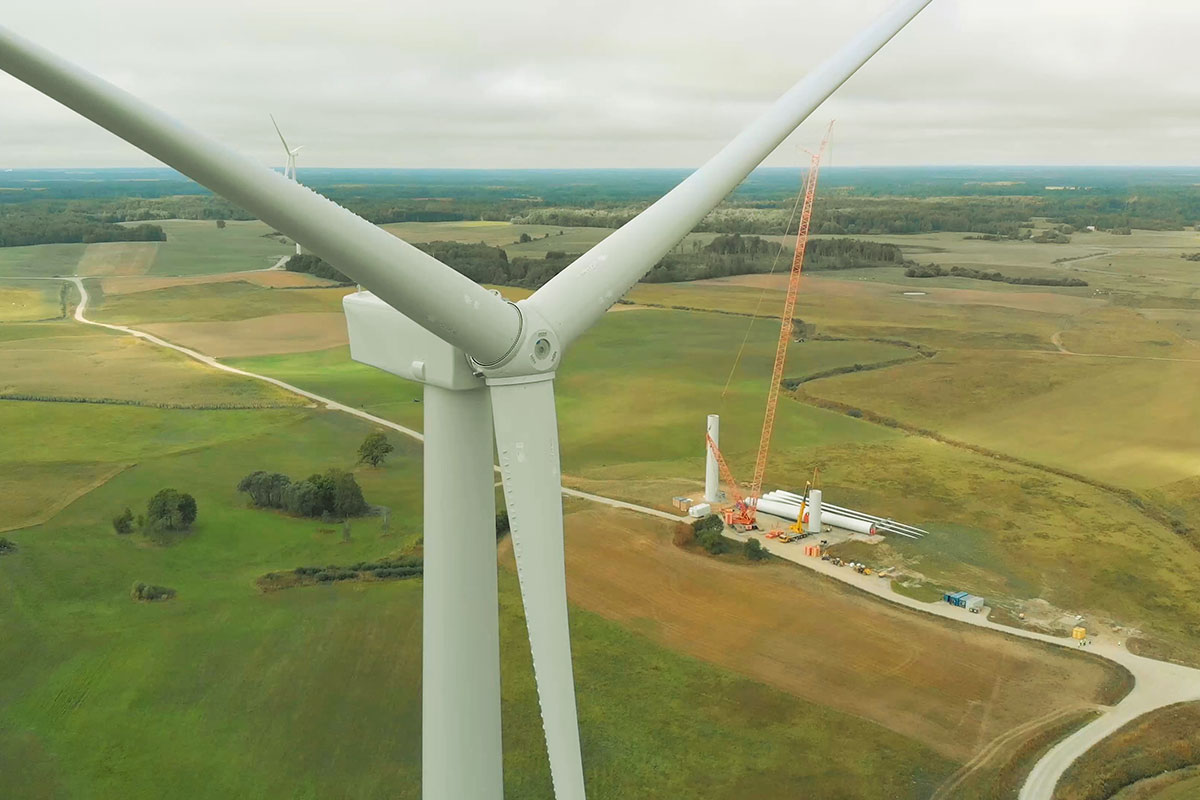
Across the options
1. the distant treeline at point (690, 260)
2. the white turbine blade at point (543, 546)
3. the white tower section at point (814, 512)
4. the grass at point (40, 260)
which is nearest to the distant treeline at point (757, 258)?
the distant treeline at point (690, 260)

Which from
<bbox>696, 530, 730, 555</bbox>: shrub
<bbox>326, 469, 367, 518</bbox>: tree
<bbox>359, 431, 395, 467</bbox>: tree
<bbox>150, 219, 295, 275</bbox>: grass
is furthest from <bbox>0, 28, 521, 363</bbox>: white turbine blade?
<bbox>150, 219, 295, 275</bbox>: grass

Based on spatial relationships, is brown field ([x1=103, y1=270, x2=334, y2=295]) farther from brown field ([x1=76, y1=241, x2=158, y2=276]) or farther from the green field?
the green field

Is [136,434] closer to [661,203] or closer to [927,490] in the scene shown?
[927,490]

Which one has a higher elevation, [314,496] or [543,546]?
[543,546]

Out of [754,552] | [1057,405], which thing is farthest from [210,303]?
[1057,405]

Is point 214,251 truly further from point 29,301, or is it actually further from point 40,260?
point 29,301

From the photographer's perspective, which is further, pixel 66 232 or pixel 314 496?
pixel 66 232
